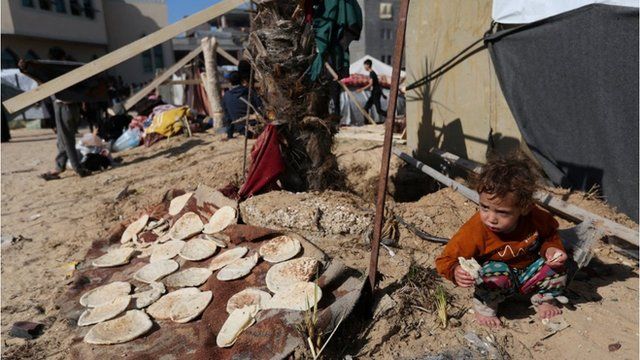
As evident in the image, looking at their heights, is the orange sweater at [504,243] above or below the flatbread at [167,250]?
above

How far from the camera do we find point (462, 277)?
2203 mm

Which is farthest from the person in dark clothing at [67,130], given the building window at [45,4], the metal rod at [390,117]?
the building window at [45,4]

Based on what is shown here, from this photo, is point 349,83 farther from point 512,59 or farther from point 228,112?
point 512,59

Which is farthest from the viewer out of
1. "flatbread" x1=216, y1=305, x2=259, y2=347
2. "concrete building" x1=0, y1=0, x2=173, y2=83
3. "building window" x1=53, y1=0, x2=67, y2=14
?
"building window" x1=53, y1=0, x2=67, y2=14

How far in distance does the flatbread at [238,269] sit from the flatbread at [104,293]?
2.44 feet

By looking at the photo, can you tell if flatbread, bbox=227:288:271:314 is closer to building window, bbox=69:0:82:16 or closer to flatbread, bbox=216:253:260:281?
flatbread, bbox=216:253:260:281

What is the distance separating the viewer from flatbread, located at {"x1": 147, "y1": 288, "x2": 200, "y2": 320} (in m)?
2.62

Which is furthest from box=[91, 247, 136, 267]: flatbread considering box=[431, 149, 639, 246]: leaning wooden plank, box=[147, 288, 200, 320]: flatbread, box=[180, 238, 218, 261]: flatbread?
box=[431, 149, 639, 246]: leaning wooden plank

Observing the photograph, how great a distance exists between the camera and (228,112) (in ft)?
26.6

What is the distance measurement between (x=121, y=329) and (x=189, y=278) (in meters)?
0.59

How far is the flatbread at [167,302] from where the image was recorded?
262 cm

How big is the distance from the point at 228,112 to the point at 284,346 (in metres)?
6.63

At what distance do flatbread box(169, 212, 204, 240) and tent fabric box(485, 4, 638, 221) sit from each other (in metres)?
3.58

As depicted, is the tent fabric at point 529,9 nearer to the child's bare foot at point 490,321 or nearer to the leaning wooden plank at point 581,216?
the leaning wooden plank at point 581,216
